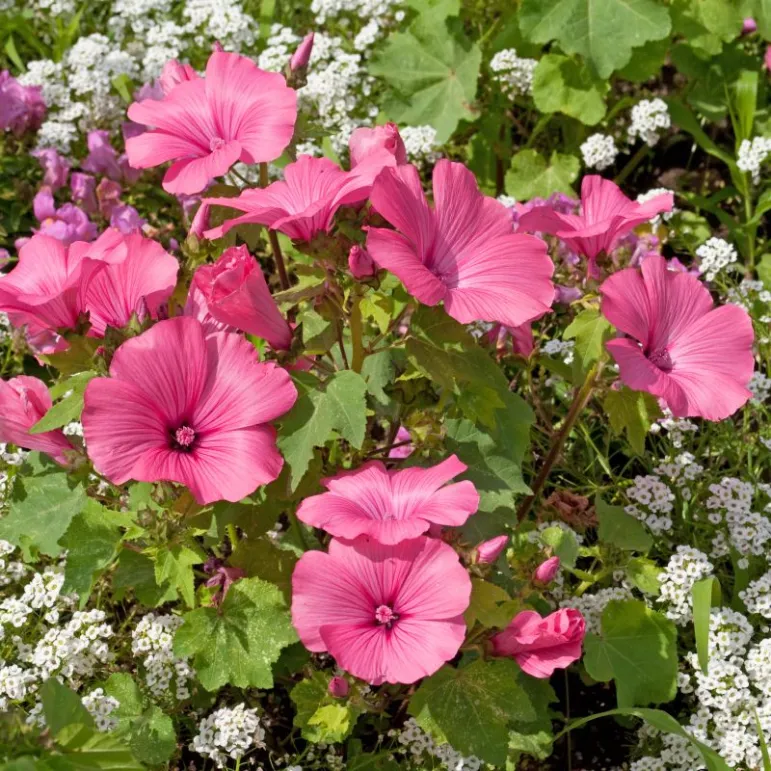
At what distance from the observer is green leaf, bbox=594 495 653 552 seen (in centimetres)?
221

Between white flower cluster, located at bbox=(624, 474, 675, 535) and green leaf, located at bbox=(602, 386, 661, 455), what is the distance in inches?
20.4

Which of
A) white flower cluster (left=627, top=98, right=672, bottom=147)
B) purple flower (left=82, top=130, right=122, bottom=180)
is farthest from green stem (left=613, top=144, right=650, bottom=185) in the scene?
purple flower (left=82, top=130, right=122, bottom=180)

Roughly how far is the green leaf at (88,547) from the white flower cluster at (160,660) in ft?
0.60

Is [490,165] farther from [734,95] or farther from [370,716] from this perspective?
[370,716]

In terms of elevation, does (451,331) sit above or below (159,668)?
above

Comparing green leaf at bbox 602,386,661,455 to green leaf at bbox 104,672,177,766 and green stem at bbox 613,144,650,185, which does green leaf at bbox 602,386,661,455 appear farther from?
green stem at bbox 613,144,650,185

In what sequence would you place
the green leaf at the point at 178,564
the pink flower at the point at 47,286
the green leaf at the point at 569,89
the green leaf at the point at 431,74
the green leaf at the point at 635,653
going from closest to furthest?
the pink flower at the point at 47,286, the green leaf at the point at 178,564, the green leaf at the point at 635,653, the green leaf at the point at 569,89, the green leaf at the point at 431,74

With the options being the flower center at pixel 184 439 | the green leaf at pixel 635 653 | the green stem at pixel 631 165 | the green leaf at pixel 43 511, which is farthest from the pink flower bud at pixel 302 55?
the green stem at pixel 631 165

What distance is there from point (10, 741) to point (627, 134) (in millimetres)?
2855

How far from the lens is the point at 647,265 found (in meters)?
1.82

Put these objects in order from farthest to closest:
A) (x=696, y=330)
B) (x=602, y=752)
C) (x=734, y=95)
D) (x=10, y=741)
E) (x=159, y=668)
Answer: (x=734, y=95)
(x=602, y=752)
(x=159, y=668)
(x=696, y=330)
(x=10, y=741)

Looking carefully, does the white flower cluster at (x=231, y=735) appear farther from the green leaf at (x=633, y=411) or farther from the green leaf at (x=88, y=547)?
the green leaf at (x=633, y=411)

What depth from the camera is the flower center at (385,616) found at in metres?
1.67

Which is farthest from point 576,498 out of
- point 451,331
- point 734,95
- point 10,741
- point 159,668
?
point 734,95
